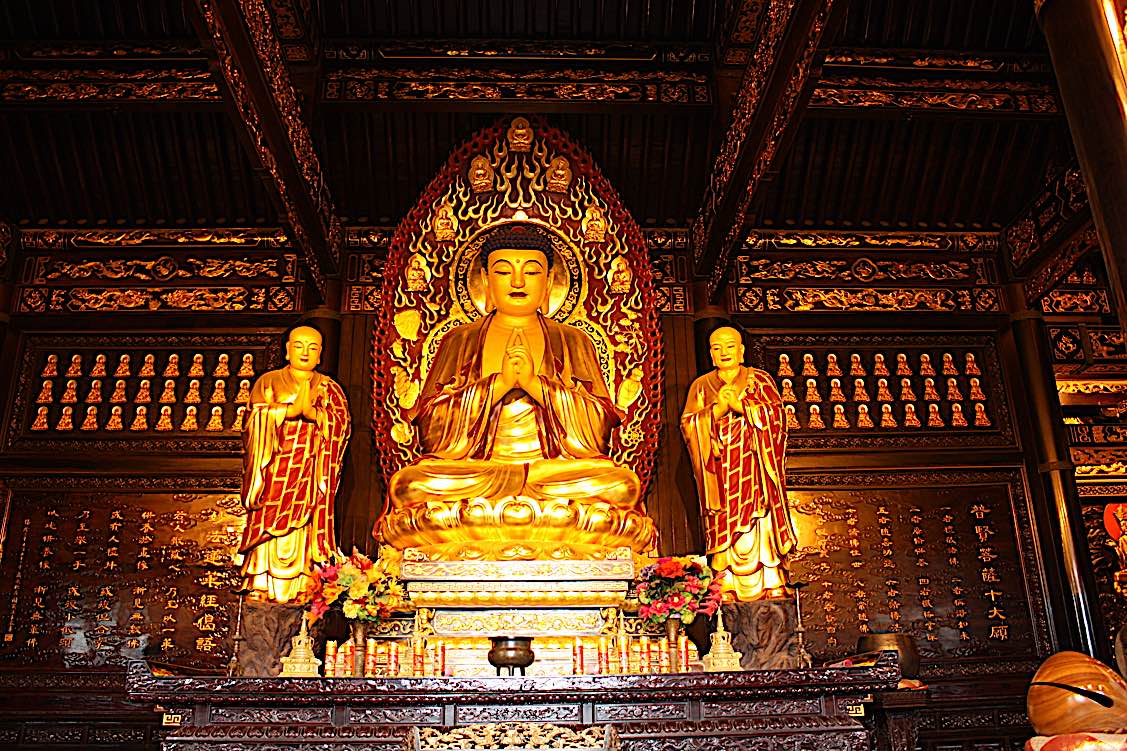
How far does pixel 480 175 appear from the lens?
5.94 metres

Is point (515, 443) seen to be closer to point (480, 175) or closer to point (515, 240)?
point (515, 240)

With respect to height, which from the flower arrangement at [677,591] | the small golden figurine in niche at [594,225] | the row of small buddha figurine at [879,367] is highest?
the small golden figurine in niche at [594,225]

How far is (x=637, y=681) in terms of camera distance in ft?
11.3

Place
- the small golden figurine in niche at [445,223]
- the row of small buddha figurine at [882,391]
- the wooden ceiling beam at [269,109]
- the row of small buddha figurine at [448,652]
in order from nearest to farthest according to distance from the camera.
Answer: the wooden ceiling beam at [269,109]
the row of small buddha figurine at [448,652]
the small golden figurine in niche at [445,223]
the row of small buddha figurine at [882,391]

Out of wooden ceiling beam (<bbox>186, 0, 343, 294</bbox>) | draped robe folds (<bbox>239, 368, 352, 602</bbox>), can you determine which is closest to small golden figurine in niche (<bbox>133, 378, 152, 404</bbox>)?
draped robe folds (<bbox>239, 368, 352, 602</bbox>)

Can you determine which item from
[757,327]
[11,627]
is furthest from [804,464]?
[11,627]

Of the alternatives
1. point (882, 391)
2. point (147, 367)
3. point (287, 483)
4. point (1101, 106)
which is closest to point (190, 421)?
point (147, 367)

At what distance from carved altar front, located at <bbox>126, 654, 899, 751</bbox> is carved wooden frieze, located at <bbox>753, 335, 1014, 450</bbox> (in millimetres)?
2565

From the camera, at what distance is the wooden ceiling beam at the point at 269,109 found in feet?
13.1

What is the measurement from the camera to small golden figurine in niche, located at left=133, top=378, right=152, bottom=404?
5.84 meters

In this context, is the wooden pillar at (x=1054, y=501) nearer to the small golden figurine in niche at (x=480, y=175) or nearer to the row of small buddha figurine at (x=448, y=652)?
the row of small buddha figurine at (x=448, y=652)

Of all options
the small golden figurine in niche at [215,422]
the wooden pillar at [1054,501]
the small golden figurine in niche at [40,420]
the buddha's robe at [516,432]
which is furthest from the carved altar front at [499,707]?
the small golden figurine in niche at [40,420]

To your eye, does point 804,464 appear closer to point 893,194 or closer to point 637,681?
point 893,194

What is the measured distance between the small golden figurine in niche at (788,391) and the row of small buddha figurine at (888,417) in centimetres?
5
